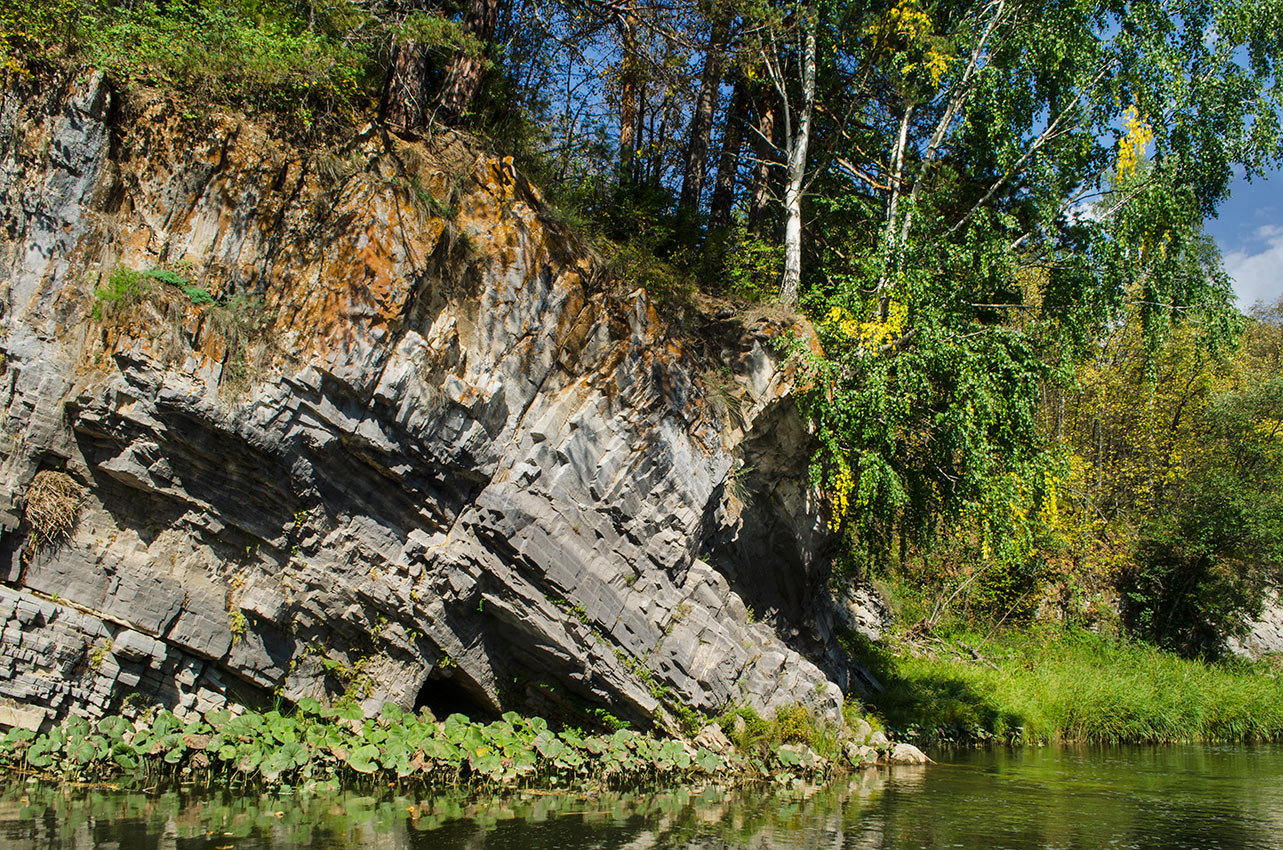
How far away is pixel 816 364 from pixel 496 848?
8761mm

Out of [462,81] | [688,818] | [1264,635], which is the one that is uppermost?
[462,81]

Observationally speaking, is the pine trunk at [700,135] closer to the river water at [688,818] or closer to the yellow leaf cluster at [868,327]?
the yellow leaf cluster at [868,327]

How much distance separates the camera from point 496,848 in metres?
6.76

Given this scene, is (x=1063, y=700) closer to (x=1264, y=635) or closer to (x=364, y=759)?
(x=1264, y=635)

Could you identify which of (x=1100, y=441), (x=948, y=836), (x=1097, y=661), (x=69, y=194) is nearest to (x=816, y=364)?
(x=948, y=836)

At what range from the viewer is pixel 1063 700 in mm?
17656

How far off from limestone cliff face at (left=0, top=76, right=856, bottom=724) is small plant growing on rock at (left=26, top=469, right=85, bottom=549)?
0.32 feet

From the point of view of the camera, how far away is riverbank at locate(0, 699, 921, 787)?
27.2ft

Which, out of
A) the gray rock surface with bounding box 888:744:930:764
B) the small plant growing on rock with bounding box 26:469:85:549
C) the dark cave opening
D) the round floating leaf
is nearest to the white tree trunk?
the gray rock surface with bounding box 888:744:930:764

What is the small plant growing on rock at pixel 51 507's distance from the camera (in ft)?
28.5

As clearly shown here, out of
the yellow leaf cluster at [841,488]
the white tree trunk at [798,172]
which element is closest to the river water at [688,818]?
the yellow leaf cluster at [841,488]

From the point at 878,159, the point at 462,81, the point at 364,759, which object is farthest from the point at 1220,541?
the point at 364,759

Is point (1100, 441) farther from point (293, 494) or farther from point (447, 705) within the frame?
point (293, 494)

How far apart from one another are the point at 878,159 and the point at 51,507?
573 inches
